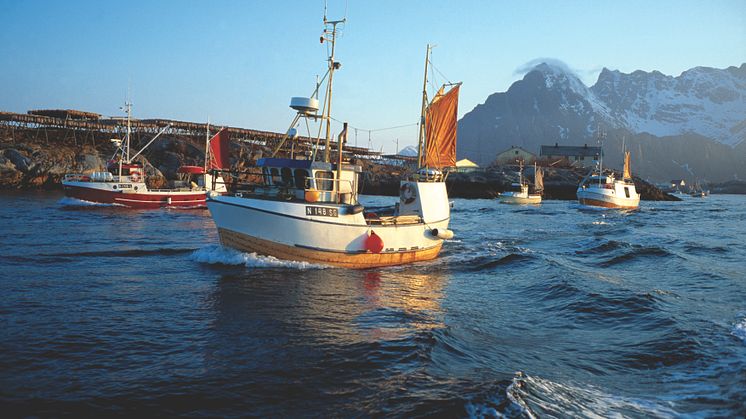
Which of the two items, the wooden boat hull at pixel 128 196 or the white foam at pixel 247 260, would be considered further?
the wooden boat hull at pixel 128 196

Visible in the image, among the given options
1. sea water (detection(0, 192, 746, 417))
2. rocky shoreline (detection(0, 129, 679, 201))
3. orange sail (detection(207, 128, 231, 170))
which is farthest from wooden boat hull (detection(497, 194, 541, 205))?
sea water (detection(0, 192, 746, 417))

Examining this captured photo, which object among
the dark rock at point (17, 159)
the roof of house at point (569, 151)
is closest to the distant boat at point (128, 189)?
the dark rock at point (17, 159)

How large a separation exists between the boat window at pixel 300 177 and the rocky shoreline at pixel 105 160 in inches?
1131

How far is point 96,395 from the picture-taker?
731 centimetres

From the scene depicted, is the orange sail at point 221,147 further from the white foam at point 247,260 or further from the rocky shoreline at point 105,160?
the white foam at point 247,260

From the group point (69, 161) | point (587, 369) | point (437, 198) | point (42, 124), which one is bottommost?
point (587, 369)

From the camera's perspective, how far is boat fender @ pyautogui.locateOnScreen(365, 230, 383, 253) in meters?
19.2

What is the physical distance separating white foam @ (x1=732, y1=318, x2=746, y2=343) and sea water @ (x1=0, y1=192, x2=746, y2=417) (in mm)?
187

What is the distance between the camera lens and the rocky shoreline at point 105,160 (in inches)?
2514

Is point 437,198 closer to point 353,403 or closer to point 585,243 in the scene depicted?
point 585,243

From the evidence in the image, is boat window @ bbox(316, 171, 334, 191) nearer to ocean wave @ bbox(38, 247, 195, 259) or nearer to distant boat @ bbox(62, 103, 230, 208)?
ocean wave @ bbox(38, 247, 195, 259)

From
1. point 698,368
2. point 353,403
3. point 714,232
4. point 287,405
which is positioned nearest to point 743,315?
point 698,368

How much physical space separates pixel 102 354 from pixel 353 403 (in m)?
5.29

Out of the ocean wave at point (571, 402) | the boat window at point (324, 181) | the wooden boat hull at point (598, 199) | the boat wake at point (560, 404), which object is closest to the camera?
the boat wake at point (560, 404)
